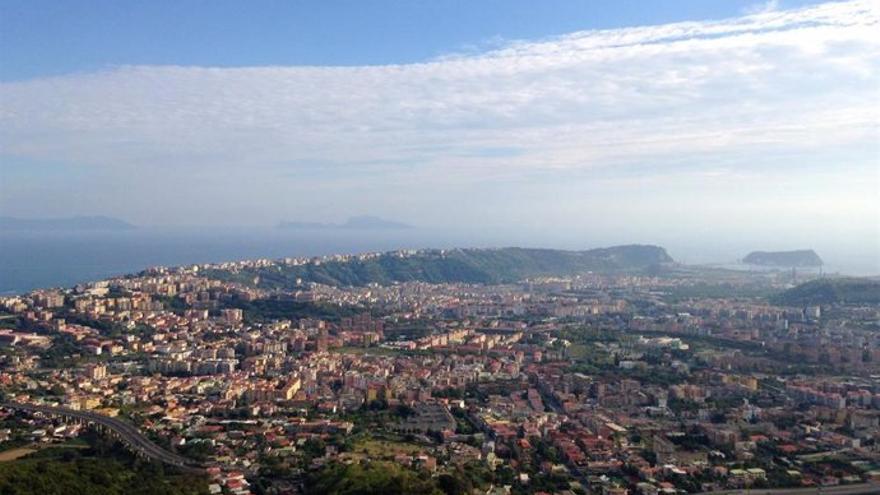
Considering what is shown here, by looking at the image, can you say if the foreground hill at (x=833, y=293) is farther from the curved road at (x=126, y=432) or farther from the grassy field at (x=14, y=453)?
the grassy field at (x=14, y=453)

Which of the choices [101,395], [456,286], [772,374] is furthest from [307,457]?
[456,286]

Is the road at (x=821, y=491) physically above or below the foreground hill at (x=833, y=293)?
below

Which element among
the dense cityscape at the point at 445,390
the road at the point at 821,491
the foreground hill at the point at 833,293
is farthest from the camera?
the foreground hill at the point at 833,293

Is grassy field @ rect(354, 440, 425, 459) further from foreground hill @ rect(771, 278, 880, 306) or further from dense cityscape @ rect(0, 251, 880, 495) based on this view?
foreground hill @ rect(771, 278, 880, 306)

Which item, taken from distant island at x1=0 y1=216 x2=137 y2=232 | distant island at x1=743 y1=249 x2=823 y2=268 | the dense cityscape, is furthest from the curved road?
distant island at x1=0 y1=216 x2=137 y2=232

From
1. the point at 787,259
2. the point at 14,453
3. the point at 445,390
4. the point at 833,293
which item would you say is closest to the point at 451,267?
the point at 833,293

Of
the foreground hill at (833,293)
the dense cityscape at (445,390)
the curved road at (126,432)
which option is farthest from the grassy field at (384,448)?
the foreground hill at (833,293)

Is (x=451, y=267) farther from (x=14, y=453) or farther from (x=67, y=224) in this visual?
(x=67, y=224)
